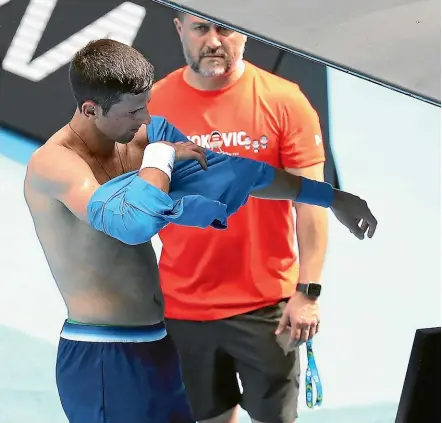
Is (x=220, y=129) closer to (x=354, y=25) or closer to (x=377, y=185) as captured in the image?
(x=377, y=185)

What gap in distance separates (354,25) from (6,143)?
140cm

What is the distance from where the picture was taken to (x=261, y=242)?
2.48 meters

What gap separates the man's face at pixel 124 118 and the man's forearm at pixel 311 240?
616mm

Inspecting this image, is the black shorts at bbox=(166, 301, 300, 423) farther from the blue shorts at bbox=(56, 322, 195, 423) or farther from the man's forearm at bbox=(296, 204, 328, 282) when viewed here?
the blue shorts at bbox=(56, 322, 195, 423)

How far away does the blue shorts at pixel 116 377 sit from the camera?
201cm

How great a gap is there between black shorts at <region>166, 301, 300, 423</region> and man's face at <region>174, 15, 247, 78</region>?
676 millimetres

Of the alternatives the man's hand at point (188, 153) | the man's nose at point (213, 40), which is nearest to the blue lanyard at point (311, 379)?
the man's hand at point (188, 153)

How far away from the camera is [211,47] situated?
2.42 metres

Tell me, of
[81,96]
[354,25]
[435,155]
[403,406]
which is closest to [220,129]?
[81,96]

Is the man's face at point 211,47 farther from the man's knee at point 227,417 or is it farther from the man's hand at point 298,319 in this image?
the man's knee at point 227,417

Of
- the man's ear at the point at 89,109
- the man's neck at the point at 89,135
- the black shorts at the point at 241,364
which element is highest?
the man's ear at the point at 89,109

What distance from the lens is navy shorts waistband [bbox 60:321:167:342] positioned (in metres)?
2.03

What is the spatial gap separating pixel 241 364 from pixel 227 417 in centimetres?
16

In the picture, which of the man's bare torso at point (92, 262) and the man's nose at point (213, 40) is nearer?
the man's bare torso at point (92, 262)
